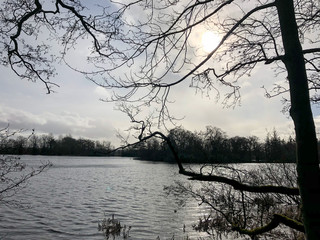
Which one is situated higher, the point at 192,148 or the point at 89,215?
the point at 192,148

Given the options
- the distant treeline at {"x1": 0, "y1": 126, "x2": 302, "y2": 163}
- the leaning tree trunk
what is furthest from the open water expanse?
the leaning tree trunk

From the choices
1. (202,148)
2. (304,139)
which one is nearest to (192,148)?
(202,148)

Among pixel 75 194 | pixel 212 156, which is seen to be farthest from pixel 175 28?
pixel 75 194

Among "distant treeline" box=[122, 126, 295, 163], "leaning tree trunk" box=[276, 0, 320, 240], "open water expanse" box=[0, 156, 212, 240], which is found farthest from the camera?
"open water expanse" box=[0, 156, 212, 240]

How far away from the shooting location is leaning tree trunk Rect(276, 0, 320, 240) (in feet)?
8.07

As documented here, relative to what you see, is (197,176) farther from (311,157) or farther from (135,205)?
(135,205)

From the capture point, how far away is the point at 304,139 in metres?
2.54

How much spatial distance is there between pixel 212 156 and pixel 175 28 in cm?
466

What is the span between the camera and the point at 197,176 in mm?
3672

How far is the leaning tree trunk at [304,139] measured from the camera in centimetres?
246

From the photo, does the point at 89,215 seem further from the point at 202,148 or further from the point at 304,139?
the point at 304,139

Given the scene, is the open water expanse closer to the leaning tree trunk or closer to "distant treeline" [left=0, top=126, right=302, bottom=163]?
"distant treeline" [left=0, top=126, right=302, bottom=163]

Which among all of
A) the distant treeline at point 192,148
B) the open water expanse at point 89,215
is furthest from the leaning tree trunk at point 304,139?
the open water expanse at point 89,215

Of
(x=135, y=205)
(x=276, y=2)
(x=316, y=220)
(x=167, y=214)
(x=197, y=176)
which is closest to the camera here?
(x=316, y=220)
